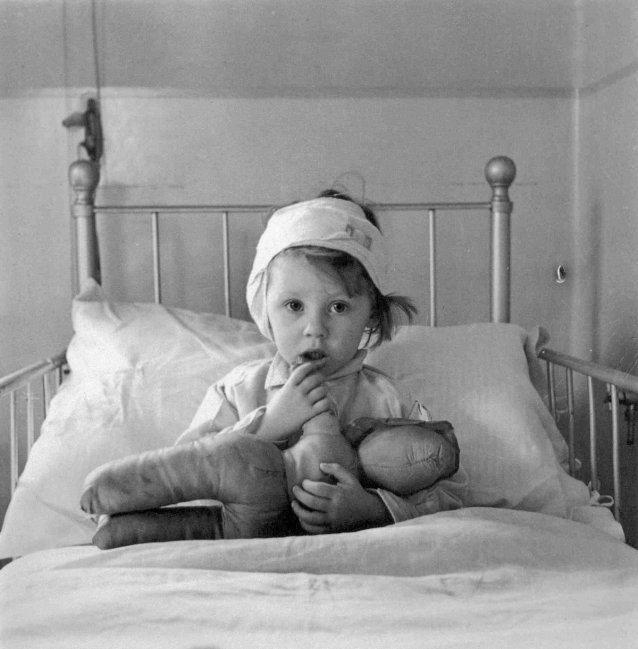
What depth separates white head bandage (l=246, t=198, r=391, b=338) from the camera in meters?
1.12

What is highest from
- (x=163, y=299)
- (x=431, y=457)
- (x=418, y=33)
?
(x=418, y=33)

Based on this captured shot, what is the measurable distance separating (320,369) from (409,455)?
193mm

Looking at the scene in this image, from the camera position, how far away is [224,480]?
888 mm

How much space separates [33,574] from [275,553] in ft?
0.80

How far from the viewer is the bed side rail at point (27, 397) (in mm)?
1207

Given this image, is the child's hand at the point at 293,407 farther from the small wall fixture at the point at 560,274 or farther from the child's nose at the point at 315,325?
the small wall fixture at the point at 560,274

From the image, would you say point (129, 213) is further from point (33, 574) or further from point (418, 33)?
point (33, 574)

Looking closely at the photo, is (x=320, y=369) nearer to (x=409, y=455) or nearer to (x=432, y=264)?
(x=409, y=455)

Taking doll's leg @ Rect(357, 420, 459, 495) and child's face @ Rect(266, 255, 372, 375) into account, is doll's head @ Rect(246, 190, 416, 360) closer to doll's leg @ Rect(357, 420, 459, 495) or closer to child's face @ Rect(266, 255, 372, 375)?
child's face @ Rect(266, 255, 372, 375)

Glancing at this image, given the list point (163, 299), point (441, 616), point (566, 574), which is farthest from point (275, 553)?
point (163, 299)

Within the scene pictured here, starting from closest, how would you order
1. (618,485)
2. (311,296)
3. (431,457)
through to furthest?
(431,457)
(311,296)
(618,485)

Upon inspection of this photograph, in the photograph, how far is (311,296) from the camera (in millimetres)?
1100

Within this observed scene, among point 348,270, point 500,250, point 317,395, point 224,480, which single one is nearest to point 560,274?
point 500,250

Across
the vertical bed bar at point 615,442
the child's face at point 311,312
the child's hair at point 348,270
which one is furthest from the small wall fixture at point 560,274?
the child's face at point 311,312
